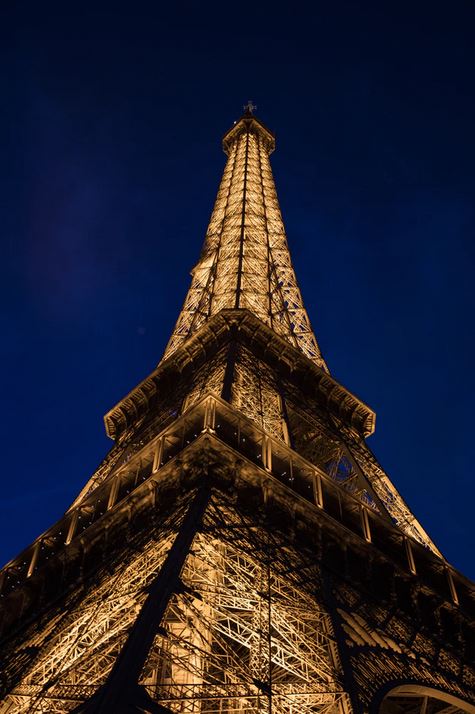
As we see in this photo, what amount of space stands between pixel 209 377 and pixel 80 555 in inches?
411

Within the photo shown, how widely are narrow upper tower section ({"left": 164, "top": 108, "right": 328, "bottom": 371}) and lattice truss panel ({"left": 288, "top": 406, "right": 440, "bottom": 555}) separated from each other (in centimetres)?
500

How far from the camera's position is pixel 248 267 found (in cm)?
4625

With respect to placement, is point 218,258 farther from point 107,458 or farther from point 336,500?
point 336,500

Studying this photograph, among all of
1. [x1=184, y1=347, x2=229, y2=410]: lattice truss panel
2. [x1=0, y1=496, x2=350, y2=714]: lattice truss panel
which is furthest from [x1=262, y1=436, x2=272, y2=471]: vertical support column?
[x1=184, y1=347, x2=229, y2=410]: lattice truss panel

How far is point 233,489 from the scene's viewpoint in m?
20.8

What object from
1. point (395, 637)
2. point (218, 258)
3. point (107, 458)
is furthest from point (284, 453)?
point (218, 258)

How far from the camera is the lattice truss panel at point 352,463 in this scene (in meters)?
28.5

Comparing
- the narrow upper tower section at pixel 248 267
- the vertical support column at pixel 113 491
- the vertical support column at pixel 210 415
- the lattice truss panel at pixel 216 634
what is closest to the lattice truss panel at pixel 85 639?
the lattice truss panel at pixel 216 634

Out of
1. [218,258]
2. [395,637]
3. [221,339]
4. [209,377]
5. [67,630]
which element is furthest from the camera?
[218,258]

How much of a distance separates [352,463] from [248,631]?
48.9 ft

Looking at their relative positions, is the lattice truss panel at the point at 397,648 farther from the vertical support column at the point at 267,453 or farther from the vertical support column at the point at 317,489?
the vertical support column at the point at 267,453

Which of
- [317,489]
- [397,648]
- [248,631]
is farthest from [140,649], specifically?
[317,489]

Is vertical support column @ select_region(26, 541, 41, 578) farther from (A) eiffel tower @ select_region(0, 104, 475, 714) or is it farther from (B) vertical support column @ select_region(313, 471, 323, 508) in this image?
(B) vertical support column @ select_region(313, 471, 323, 508)

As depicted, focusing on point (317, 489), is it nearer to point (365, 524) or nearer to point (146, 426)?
point (365, 524)
